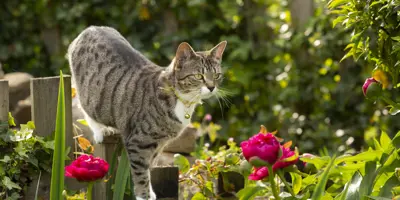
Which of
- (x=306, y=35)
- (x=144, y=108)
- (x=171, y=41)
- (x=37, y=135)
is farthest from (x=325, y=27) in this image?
(x=37, y=135)

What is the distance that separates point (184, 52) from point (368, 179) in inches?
42.1

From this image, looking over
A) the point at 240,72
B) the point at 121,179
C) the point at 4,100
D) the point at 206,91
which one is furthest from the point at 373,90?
the point at 240,72

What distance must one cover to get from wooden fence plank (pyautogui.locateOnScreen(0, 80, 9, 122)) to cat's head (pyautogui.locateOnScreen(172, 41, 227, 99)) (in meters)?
0.74

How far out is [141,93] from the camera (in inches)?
131

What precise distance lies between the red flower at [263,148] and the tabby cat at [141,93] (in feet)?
3.33

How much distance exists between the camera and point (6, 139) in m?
2.81

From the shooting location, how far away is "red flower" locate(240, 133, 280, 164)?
2137mm

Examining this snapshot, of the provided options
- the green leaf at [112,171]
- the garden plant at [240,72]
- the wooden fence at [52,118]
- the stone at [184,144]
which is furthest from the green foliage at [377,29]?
the stone at [184,144]

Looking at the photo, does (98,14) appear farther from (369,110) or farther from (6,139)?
(6,139)

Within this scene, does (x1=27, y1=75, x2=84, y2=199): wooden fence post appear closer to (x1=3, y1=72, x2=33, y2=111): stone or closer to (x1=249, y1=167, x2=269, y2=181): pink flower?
(x1=249, y1=167, x2=269, y2=181): pink flower

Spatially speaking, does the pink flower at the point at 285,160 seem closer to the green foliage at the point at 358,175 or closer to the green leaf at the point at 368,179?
the green foliage at the point at 358,175

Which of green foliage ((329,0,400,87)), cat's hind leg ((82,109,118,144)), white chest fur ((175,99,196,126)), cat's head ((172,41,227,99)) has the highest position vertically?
green foliage ((329,0,400,87))

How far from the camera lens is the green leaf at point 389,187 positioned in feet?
8.15

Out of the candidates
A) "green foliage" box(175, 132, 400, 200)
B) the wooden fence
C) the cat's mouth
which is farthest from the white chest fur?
"green foliage" box(175, 132, 400, 200)
